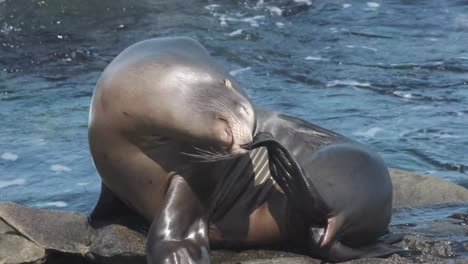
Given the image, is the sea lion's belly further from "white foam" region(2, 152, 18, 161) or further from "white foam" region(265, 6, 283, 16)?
"white foam" region(265, 6, 283, 16)

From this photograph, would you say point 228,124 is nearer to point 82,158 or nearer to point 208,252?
point 208,252

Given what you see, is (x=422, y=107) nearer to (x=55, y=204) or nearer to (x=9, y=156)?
(x=9, y=156)

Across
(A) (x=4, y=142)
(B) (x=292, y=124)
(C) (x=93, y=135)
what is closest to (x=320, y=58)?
(A) (x=4, y=142)

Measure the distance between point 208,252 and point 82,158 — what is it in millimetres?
4132

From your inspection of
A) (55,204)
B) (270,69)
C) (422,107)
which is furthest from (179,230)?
(270,69)

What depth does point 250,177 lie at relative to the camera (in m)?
5.80

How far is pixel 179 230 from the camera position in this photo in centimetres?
527

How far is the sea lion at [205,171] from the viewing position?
17.3 feet

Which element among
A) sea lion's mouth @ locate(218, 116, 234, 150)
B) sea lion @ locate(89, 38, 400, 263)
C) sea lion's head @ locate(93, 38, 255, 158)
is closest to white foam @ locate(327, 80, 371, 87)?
sea lion @ locate(89, 38, 400, 263)

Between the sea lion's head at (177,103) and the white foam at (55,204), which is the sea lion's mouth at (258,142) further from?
the white foam at (55,204)

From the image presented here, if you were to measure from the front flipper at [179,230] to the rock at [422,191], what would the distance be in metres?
2.08

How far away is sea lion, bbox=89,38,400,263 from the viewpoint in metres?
5.27

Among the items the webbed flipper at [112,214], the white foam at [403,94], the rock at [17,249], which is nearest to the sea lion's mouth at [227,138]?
the webbed flipper at [112,214]

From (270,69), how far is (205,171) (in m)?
7.14
